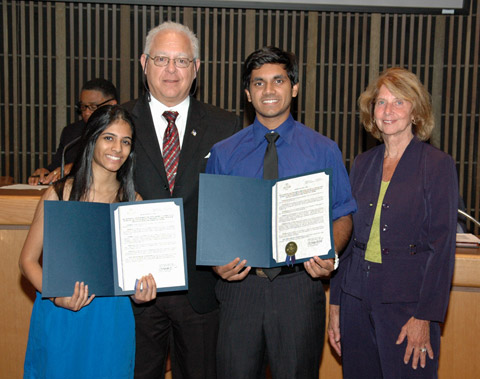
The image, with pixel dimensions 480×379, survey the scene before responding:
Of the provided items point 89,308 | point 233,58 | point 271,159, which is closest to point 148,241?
point 89,308

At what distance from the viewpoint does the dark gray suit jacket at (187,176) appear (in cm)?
221

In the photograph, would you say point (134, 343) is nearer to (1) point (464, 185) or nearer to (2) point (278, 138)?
(2) point (278, 138)

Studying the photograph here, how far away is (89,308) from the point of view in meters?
2.02

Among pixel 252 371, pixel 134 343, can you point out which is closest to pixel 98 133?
pixel 134 343

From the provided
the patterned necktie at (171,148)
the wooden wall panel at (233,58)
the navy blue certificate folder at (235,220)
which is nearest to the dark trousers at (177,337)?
the navy blue certificate folder at (235,220)

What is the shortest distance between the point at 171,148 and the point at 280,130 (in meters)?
0.49

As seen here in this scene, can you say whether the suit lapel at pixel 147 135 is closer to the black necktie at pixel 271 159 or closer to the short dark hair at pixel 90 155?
the short dark hair at pixel 90 155

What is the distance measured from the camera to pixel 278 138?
2182 millimetres

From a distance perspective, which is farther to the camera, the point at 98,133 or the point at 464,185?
→ the point at 464,185

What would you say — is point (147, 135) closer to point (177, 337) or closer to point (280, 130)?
point (280, 130)

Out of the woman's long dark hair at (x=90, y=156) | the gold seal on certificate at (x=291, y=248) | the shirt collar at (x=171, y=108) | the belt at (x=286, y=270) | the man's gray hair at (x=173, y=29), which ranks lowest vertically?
the belt at (x=286, y=270)

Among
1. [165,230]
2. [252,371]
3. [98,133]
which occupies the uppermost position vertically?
[98,133]

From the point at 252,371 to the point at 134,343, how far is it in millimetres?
497

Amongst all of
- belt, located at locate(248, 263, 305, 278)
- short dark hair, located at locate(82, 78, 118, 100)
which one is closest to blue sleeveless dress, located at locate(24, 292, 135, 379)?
belt, located at locate(248, 263, 305, 278)
